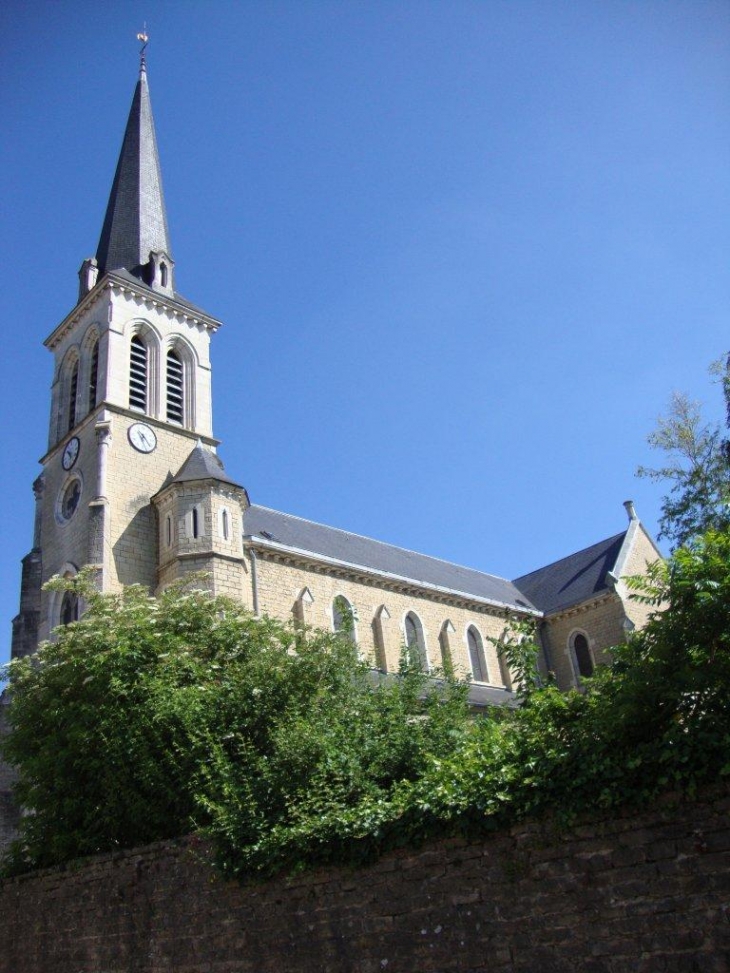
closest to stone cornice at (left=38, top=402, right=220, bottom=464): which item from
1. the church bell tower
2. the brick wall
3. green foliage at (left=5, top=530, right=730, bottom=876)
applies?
the church bell tower

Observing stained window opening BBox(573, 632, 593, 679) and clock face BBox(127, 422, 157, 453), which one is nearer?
clock face BBox(127, 422, 157, 453)

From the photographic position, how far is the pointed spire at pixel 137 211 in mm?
30812

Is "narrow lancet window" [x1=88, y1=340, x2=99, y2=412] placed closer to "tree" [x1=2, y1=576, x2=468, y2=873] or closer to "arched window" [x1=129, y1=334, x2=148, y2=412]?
"arched window" [x1=129, y1=334, x2=148, y2=412]

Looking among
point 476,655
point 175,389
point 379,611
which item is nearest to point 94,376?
point 175,389

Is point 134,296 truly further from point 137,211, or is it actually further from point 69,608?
point 69,608

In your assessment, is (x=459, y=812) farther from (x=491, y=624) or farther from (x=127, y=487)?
Result: (x=491, y=624)

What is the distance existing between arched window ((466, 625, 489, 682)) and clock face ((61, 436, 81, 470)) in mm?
15272

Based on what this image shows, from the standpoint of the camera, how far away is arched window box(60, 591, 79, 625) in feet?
76.4

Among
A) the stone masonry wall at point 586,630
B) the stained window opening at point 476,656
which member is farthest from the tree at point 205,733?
the stone masonry wall at point 586,630

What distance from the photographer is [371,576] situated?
27281 mm

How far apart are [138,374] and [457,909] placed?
23283mm

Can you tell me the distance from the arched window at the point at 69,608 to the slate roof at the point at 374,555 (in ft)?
17.4

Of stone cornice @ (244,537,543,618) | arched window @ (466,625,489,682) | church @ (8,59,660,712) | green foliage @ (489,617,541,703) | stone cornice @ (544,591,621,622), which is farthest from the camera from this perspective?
stone cornice @ (544,591,621,622)

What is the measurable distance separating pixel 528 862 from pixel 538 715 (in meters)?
1.41
